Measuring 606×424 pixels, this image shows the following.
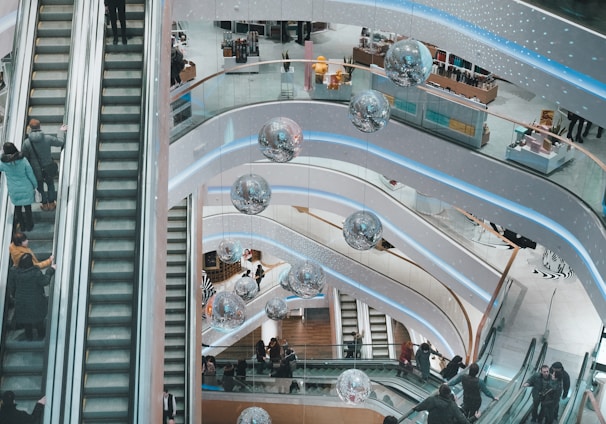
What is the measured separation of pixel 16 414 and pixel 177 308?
6.39 meters

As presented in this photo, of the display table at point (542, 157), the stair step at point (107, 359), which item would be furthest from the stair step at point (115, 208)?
the display table at point (542, 157)

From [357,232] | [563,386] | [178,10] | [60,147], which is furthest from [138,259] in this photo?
[178,10]

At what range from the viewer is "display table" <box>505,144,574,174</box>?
14109mm

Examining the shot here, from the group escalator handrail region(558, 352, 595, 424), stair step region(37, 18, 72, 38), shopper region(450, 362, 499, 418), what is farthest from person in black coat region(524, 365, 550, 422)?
stair step region(37, 18, 72, 38)

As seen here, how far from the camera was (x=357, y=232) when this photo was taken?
13.3 meters

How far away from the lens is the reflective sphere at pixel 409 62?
11.6 metres

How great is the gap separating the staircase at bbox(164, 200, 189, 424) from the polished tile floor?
2.97 metres

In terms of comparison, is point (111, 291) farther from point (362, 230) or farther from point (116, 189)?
point (362, 230)

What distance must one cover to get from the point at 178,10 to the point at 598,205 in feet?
27.6

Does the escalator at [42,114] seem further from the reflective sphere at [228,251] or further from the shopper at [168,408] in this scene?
the reflective sphere at [228,251]

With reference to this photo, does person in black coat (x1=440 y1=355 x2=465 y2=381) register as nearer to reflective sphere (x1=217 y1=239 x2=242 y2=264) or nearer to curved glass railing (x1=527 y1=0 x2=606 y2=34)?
reflective sphere (x1=217 y1=239 x2=242 y2=264)

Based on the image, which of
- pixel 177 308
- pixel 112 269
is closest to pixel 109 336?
pixel 112 269

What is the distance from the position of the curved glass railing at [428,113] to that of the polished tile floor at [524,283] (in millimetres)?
157

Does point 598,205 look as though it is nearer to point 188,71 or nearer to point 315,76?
point 315,76
